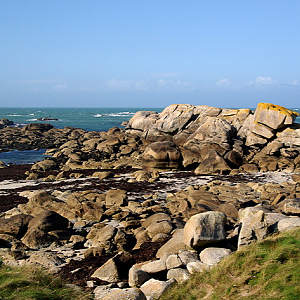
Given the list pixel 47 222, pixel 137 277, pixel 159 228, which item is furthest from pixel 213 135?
pixel 137 277

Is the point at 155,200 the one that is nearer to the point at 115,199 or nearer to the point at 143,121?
the point at 115,199

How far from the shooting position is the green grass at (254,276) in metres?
7.29

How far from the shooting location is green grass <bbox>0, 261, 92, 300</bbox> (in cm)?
653

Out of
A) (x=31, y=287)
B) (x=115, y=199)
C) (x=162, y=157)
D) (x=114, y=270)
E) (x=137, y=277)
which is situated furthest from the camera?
(x=162, y=157)

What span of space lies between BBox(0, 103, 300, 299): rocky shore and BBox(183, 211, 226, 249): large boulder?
0.10ft

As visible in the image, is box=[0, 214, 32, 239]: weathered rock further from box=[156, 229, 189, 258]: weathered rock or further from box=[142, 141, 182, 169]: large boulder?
box=[142, 141, 182, 169]: large boulder

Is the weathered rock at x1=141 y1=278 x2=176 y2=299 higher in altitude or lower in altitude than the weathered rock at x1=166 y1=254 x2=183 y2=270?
lower

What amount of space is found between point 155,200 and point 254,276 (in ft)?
41.5

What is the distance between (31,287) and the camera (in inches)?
272

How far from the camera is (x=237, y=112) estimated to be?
42031 mm

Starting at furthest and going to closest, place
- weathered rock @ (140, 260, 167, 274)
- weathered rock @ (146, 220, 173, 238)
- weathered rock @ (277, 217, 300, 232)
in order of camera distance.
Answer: weathered rock @ (146, 220, 173, 238) < weathered rock @ (277, 217, 300, 232) < weathered rock @ (140, 260, 167, 274)

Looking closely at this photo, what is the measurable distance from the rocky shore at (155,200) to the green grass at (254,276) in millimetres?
607

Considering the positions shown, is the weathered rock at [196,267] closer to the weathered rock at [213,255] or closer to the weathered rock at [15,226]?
the weathered rock at [213,255]

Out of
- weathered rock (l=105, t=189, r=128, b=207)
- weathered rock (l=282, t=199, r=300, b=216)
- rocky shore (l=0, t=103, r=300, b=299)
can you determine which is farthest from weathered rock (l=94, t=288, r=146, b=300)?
weathered rock (l=105, t=189, r=128, b=207)
